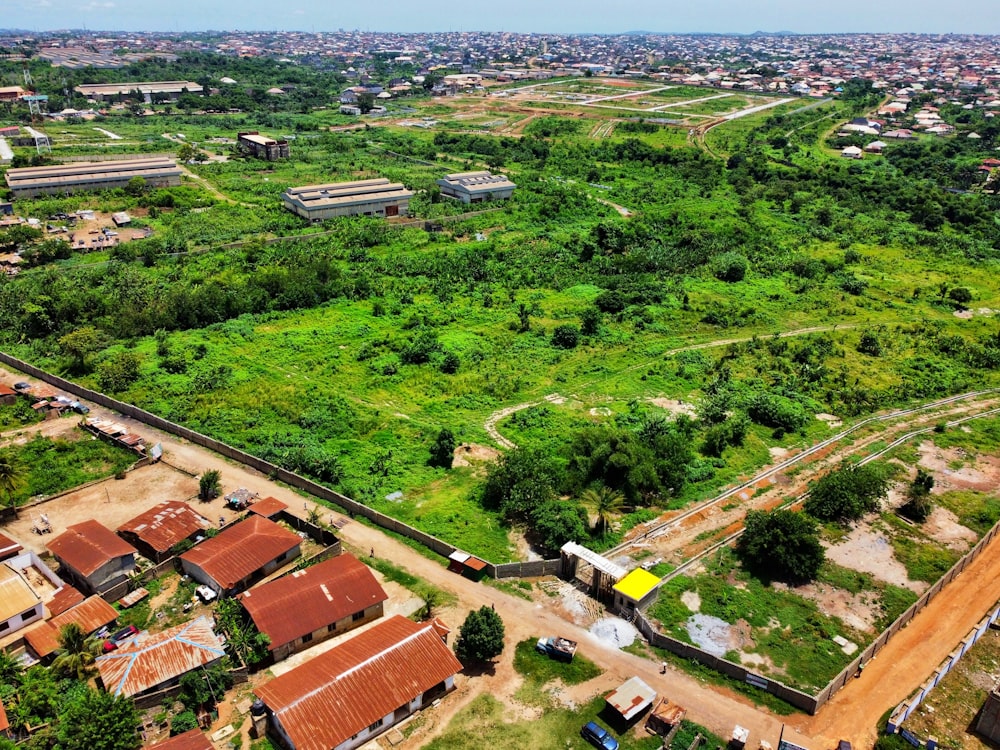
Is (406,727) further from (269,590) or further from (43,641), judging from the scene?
(43,641)

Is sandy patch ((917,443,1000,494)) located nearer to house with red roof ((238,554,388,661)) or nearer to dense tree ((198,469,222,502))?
house with red roof ((238,554,388,661))

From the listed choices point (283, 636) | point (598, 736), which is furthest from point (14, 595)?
point (598, 736)

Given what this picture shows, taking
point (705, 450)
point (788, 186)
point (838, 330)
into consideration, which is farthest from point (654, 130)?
point (705, 450)

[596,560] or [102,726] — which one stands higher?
[102,726]

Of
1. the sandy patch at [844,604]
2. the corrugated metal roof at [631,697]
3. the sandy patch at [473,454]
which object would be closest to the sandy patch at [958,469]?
the sandy patch at [844,604]

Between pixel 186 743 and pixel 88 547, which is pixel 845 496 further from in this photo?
pixel 88 547
